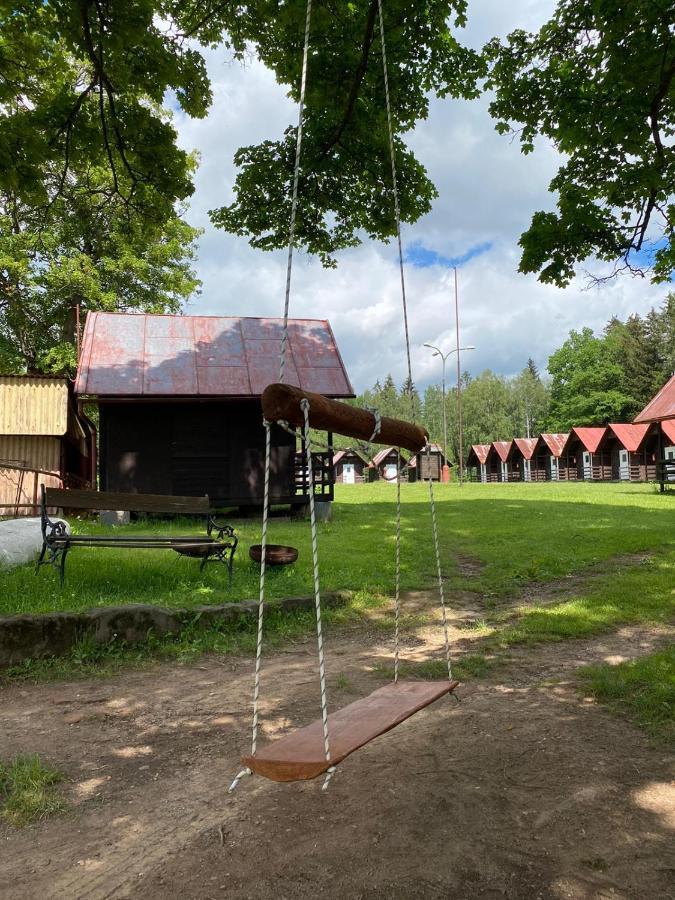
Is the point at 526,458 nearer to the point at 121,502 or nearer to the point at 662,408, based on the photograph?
the point at 662,408

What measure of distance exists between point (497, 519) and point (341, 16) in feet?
37.8

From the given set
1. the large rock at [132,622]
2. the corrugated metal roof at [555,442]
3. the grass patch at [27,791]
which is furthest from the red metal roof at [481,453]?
the grass patch at [27,791]

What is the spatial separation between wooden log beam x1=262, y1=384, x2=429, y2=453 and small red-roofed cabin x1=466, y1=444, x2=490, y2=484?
6395 cm

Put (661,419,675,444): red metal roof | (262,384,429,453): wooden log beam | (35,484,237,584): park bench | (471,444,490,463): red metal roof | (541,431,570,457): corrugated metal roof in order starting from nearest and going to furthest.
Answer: (262,384,429,453): wooden log beam, (35,484,237,584): park bench, (661,419,675,444): red metal roof, (541,431,570,457): corrugated metal roof, (471,444,490,463): red metal roof

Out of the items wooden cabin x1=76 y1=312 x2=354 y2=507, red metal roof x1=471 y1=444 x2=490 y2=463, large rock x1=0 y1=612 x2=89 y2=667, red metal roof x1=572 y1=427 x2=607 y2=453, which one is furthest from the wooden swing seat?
red metal roof x1=471 y1=444 x2=490 y2=463

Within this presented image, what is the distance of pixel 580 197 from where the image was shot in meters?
9.11

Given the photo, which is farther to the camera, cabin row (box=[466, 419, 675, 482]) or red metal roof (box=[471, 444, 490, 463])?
red metal roof (box=[471, 444, 490, 463])

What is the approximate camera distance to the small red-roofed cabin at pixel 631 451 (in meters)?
43.2

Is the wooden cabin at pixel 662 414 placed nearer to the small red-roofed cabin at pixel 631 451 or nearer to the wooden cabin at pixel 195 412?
the small red-roofed cabin at pixel 631 451

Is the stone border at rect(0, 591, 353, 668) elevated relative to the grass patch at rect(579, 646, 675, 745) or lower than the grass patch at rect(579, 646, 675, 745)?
elevated

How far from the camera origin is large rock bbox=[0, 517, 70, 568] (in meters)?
7.97

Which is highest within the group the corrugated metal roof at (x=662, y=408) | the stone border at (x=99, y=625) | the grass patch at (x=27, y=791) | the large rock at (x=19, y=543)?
the corrugated metal roof at (x=662, y=408)

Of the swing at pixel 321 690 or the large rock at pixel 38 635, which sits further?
the large rock at pixel 38 635

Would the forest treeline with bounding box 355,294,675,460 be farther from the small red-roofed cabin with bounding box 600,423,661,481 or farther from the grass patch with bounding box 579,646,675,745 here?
the grass patch with bounding box 579,646,675,745
